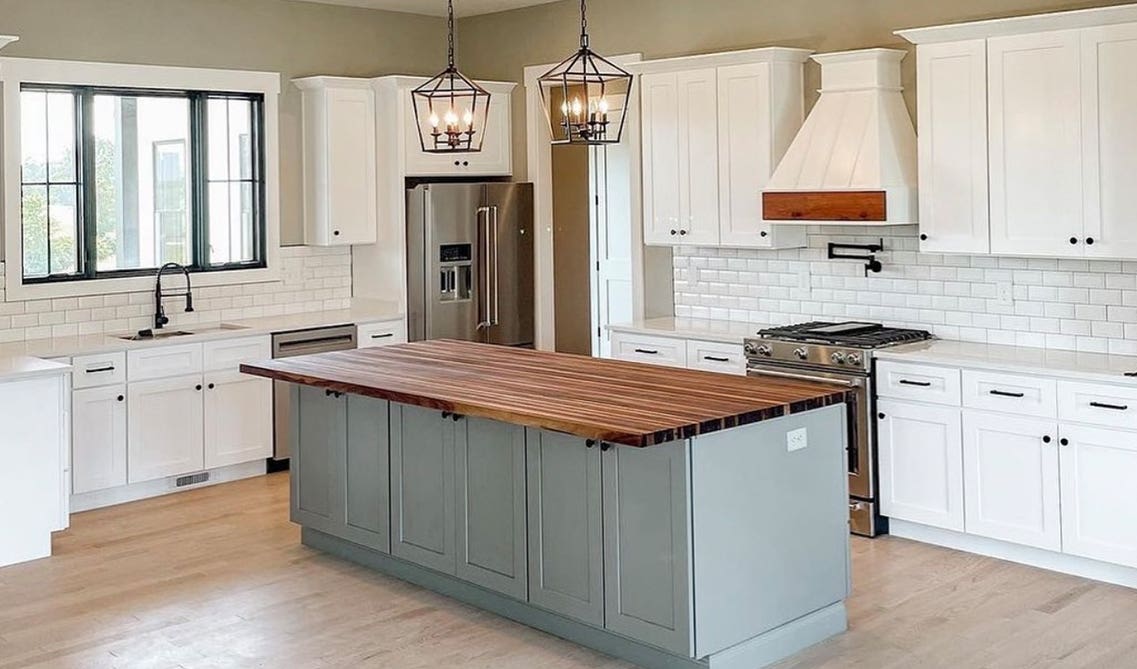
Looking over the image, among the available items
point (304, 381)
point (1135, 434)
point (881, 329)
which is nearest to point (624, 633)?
point (304, 381)

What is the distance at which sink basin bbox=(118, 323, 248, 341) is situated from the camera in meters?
7.20

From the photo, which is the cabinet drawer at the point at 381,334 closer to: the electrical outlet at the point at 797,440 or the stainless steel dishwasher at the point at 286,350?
the stainless steel dishwasher at the point at 286,350

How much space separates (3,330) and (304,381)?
240 centimetres

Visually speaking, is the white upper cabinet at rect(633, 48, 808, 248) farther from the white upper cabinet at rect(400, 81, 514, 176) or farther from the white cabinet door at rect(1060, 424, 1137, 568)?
the white cabinet door at rect(1060, 424, 1137, 568)

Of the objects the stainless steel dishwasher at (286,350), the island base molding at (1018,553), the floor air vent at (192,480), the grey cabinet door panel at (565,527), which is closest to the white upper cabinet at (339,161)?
the stainless steel dishwasher at (286,350)

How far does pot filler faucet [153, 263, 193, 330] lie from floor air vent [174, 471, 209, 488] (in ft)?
3.01

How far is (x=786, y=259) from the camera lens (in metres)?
7.10

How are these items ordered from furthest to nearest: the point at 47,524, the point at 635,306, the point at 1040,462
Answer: the point at 635,306 < the point at 47,524 < the point at 1040,462

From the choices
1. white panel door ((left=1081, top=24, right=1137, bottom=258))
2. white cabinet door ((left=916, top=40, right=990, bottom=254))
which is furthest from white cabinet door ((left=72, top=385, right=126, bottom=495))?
white panel door ((left=1081, top=24, right=1137, bottom=258))

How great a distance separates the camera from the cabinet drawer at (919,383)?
5.69 metres

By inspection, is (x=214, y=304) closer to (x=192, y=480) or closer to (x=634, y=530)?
(x=192, y=480)

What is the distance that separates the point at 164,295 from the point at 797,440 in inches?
176

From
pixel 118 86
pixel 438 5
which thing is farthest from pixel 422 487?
pixel 438 5

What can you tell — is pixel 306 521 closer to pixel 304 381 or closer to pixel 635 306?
pixel 304 381
